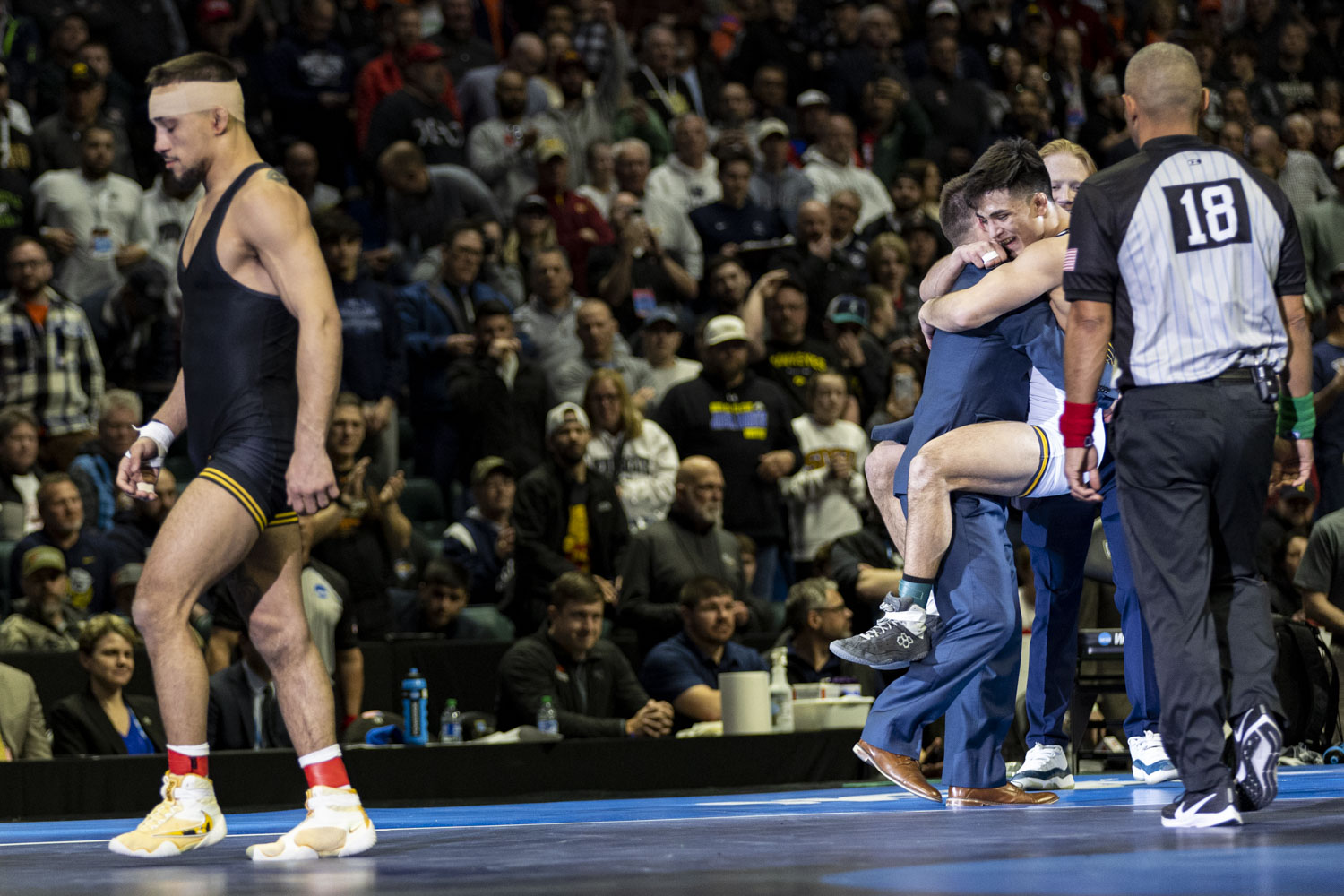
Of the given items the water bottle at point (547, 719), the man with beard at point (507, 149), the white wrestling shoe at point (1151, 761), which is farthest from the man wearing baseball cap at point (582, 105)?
the white wrestling shoe at point (1151, 761)

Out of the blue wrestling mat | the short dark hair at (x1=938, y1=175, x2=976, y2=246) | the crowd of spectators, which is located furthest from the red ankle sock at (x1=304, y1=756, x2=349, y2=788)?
the crowd of spectators

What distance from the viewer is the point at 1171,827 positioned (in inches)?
163

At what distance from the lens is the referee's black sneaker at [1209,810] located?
4.07m

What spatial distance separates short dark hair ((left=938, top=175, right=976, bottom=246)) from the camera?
5.22 meters

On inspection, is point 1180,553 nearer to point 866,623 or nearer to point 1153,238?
point 1153,238

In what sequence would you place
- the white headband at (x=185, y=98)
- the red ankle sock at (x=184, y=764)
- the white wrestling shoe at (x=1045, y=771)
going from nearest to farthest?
the red ankle sock at (x=184, y=764) < the white headband at (x=185, y=98) < the white wrestling shoe at (x=1045, y=771)

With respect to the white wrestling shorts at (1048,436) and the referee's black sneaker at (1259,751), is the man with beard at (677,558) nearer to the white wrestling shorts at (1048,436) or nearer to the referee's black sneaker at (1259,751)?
the white wrestling shorts at (1048,436)

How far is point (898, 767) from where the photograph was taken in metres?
5.04

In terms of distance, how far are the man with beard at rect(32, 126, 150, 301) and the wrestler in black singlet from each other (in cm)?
658

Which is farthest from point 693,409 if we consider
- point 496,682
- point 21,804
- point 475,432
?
point 21,804

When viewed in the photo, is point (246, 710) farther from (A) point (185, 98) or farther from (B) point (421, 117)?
(B) point (421, 117)

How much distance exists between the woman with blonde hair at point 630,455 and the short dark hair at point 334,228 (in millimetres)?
1624

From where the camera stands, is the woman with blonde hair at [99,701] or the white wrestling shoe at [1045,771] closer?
the white wrestling shoe at [1045,771]

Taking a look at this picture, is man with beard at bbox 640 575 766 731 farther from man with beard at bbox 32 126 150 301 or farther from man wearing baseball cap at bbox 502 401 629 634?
man with beard at bbox 32 126 150 301
